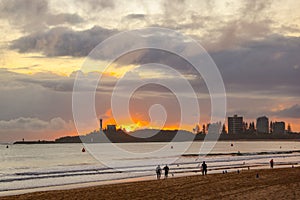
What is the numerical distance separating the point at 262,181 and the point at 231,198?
35.0 feet

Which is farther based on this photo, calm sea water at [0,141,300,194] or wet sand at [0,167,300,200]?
calm sea water at [0,141,300,194]

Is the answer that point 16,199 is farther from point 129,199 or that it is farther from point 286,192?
point 286,192

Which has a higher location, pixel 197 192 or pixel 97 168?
pixel 197 192

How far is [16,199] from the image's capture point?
2938cm

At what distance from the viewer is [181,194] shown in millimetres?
27812

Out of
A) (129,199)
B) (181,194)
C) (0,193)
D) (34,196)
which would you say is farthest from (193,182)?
(0,193)

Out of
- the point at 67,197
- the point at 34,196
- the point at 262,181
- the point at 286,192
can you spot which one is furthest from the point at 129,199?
the point at 262,181

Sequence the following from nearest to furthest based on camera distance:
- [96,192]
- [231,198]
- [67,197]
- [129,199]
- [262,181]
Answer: [231,198], [129,199], [67,197], [96,192], [262,181]

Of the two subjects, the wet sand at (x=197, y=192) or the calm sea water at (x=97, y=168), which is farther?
the calm sea water at (x=97, y=168)

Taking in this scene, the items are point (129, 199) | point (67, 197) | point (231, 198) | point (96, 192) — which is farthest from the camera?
point (96, 192)

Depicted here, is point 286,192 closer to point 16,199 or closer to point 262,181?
point 262,181

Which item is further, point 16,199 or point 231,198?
point 16,199

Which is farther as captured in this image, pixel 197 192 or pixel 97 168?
pixel 97 168

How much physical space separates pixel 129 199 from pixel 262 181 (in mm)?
13105
